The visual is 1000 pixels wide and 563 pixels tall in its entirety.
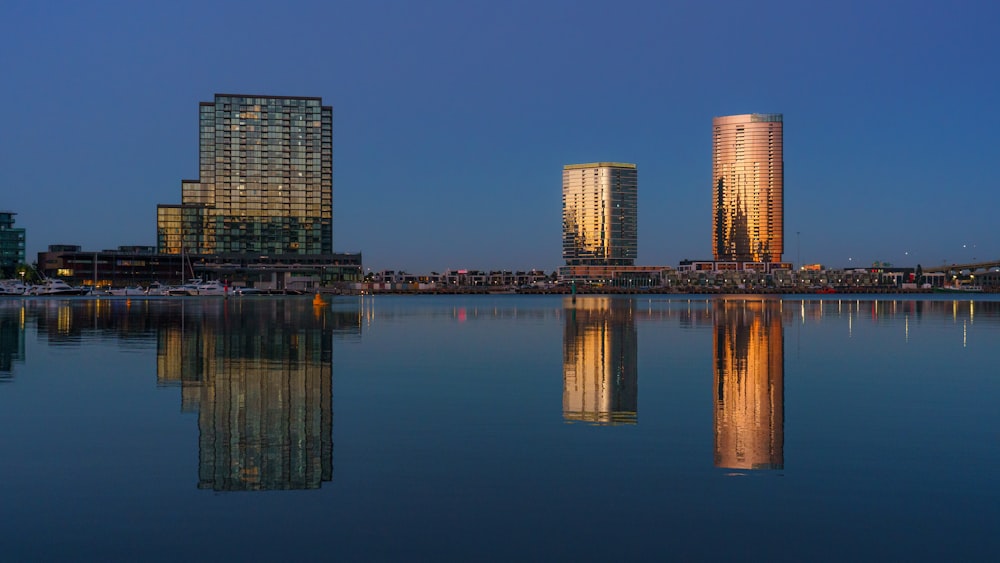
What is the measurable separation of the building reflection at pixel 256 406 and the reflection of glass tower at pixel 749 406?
7.98m

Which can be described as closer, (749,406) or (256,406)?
(256,406)

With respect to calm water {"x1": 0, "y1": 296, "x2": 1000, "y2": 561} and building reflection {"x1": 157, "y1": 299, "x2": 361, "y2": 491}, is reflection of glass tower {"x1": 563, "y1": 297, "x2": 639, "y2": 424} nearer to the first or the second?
calm water {"x1": 0, "y1": 296, "x2": 1000, "y2": 561}

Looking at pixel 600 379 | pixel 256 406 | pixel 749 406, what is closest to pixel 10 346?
pixel 256 406

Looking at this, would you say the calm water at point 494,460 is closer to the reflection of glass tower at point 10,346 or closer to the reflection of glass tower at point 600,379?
the reflection of glass tower at point 600,379

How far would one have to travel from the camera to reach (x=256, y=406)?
22.4 metres

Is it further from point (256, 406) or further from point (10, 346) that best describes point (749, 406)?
point (10, 346)

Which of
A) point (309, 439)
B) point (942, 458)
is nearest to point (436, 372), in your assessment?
point (309, 439)

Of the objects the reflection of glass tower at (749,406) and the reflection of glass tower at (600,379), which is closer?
the reflection of glass tower at (749,406)

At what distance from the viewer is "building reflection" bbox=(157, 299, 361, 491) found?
15156mm

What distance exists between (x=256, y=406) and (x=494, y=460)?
873 centimetres

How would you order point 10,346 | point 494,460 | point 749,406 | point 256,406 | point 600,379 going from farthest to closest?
point 10,346
point 600,379
point 749,406
point 256,406
point 494,460

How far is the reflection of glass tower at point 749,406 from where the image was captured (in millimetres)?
16859

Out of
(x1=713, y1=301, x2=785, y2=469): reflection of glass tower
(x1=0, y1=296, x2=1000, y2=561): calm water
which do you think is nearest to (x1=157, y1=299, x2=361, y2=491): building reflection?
(x1=0, y1=296, x2=1000, y2=561): calm water

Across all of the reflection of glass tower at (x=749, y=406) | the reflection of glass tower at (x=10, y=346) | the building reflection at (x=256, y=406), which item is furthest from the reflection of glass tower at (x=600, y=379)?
the reflection of glass tower at (x=10, y=346)
